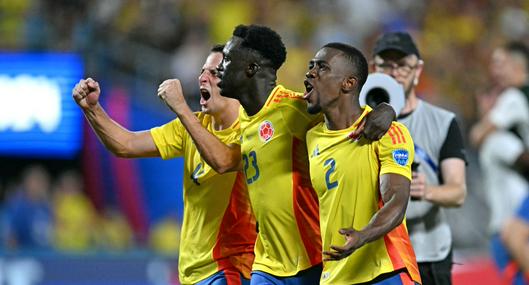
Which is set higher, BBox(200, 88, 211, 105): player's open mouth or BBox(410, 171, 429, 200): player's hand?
BBox(200, 88, 211, 105): player's open mouth

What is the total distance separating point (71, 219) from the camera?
46.6 feet

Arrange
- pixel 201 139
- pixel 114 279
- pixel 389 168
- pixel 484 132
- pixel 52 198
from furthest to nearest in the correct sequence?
pixel 52 198
pixel 114 279
pixel 484 132
pixel 201 139
pixel 389 168

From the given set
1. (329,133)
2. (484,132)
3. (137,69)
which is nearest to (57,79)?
(137,69)

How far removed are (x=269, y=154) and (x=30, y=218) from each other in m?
8.13

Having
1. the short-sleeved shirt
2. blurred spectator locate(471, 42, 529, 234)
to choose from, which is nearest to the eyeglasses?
the short-sleeved shirt

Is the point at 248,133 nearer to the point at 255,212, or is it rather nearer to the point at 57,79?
the point at 255,212

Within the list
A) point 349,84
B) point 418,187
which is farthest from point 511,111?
point 349,84

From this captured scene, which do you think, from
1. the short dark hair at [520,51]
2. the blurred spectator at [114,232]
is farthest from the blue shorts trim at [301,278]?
the blurred spectator at [114,232]

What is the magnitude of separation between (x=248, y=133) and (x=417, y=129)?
4.42ft

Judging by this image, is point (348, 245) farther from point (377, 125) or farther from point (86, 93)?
point (86, 93)

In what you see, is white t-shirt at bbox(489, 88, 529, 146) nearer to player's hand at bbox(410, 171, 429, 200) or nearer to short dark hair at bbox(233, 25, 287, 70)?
player's hand at bbox(410, 171, 429, 200)

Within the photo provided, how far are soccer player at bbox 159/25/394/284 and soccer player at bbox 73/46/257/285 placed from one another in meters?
0.43

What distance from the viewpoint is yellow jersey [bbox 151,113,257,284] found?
6730 mm

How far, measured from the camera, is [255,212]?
20.5 ft
